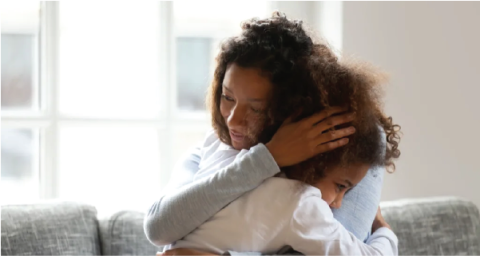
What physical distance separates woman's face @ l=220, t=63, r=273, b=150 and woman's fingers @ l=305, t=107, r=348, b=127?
94 millimetres

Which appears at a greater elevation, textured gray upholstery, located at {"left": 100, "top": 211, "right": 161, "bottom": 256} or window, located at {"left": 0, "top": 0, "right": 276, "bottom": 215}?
window, located at {"left": 0, "top": 0, "right": 276, "bottom": 215}

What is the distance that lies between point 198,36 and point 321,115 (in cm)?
115

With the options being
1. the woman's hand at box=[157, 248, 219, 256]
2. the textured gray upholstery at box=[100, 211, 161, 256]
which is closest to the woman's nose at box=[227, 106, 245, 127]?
the woman's hand at box=[157, 248, 219, 256]

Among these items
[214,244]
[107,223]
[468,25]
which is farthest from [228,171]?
[468,25]

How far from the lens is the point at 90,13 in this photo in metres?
2.40

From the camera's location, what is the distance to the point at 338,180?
1.46m

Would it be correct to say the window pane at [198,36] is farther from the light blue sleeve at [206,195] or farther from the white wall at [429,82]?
the light blue sleeve at [206,195]

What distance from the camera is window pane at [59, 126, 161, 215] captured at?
2.38 meters

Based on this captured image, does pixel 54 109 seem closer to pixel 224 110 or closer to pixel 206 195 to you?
pixel 224 110

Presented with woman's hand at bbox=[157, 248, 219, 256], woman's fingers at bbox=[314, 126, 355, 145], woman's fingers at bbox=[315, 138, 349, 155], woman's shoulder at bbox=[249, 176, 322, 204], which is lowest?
woman's hand at bbox=[157, 248, 219, 256]

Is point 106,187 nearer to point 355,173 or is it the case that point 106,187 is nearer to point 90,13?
point 90,13

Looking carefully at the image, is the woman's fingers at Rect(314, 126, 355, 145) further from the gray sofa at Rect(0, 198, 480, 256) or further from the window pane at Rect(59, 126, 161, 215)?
the window pane at Rect(59, 126, 161, 215)

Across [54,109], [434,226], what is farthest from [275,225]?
[54,109]

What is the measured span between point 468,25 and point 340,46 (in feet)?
1.65
